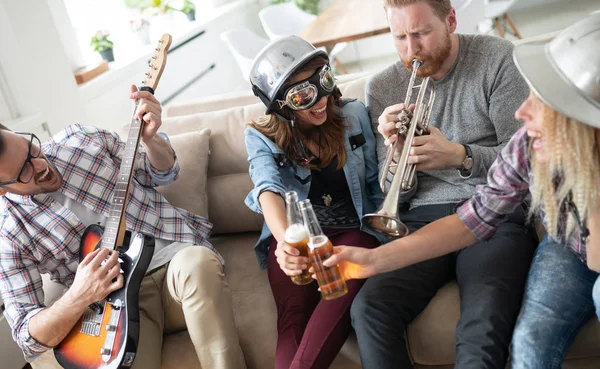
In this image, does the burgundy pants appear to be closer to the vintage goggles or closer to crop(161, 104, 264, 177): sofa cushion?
the vintage goggles

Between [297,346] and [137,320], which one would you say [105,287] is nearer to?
[137,320]

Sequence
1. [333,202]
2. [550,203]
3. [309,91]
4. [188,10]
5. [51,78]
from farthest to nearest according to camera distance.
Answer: [188,10] → [51,78] → [333,202] → [309,91] → [550,203]

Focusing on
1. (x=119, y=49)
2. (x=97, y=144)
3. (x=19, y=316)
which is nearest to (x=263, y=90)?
(x=97, y=144)

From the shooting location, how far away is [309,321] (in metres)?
1.78

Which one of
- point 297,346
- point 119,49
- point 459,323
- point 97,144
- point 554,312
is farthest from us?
point 119,49

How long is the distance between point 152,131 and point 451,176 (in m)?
1.08

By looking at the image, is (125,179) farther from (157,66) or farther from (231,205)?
(231,205)

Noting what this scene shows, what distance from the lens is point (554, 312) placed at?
4.96 ft

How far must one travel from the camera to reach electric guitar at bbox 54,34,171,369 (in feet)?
5.86

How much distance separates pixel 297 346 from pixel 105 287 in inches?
25.4

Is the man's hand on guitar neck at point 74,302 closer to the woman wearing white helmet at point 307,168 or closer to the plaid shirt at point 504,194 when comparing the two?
the woman wearing white helmet at point 307,168

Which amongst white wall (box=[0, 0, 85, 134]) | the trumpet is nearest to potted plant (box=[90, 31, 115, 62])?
white wall (box=[0, 0, 85, 134])

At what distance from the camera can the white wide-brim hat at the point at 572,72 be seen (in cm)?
111

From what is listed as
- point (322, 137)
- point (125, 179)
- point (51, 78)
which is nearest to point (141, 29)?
point (51, 78)
